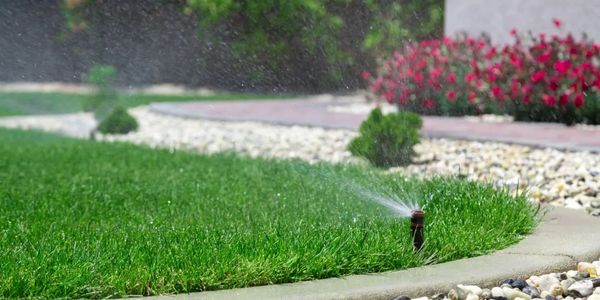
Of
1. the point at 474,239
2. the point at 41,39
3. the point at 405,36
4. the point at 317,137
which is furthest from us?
the point at 41,39

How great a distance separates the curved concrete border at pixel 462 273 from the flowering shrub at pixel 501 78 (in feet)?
20.5

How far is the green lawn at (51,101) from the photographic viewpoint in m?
15.9

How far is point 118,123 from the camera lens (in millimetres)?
11203

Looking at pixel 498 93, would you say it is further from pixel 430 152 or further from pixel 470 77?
pixel 430 152

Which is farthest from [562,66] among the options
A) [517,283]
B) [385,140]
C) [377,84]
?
[517,283]

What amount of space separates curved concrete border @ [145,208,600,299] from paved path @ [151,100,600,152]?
3.79 meters

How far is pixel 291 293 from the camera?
3342mm

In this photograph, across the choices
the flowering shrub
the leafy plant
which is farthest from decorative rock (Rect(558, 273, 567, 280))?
the leafy plant

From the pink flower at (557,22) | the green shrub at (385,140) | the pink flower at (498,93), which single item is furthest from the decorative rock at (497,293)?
the pink flower at (557,22)

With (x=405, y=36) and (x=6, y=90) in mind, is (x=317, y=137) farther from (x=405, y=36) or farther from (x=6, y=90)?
(x=6, y=90)

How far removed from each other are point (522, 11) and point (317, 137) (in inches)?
→ 148

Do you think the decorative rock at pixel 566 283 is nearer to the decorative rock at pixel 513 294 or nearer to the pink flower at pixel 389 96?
the decorative rock at pixel 513 294

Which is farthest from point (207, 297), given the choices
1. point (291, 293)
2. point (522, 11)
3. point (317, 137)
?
point (522, 11)

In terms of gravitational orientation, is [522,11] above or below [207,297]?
above
